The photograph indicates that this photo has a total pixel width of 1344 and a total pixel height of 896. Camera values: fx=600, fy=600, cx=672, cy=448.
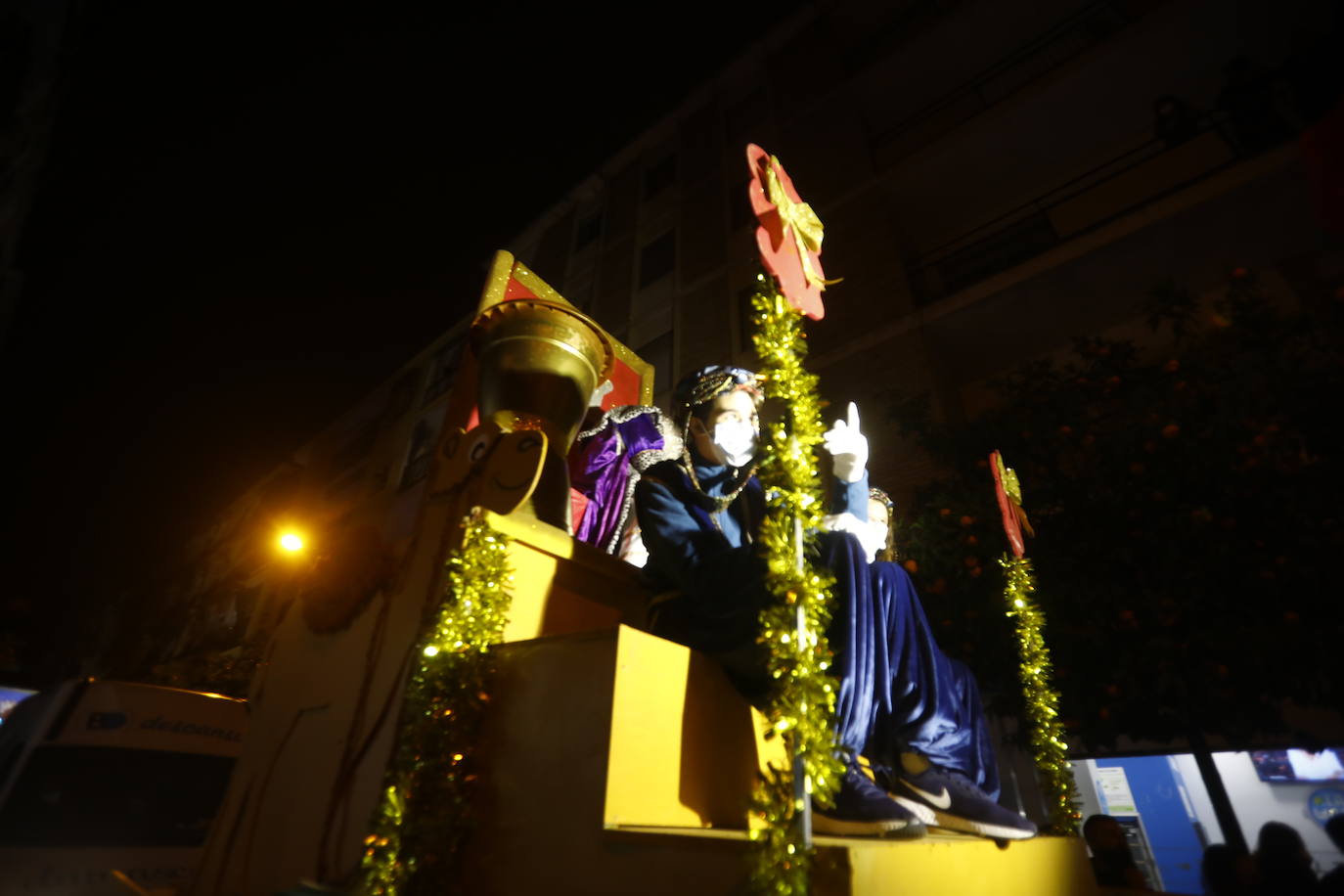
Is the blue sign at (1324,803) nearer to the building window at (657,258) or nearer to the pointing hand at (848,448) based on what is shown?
the pointing hand at (848,448)

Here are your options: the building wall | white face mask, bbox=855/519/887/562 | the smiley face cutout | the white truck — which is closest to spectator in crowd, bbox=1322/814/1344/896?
white face mask, bbox=855/519/887/562

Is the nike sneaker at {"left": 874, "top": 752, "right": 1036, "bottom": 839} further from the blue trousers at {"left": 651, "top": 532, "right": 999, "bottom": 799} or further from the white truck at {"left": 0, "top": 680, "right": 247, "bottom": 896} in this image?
the white truck at {"left": 0, "top": 680, "right": 247, "bottom": 896}

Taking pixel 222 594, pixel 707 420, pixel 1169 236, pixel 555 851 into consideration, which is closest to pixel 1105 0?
pixel 1169 236

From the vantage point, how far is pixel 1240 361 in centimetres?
425

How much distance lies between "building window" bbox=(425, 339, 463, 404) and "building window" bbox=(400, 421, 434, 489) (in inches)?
30.9

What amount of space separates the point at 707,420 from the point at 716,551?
78cm

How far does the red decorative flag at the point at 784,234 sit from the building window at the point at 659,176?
40.6ft

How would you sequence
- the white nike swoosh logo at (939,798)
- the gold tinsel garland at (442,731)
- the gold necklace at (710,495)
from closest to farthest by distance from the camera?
1. the gold tinsel garland at (442,731)
2. the white nike swoosh logo at (939,798)
3. the gold necklace at (710,495)

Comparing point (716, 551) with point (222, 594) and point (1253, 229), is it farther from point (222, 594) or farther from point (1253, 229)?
point (222, 594)

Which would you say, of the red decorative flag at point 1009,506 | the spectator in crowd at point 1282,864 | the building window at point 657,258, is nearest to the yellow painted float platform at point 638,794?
the red decorative flag at point 1009,506

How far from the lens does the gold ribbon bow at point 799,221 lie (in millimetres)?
2602

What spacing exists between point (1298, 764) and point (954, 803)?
20.0ft

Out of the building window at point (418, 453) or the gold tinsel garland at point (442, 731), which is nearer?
the gold tinsel garland at point (442, 731)

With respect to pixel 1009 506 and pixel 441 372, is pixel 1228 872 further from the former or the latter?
pixel 441 372
